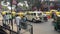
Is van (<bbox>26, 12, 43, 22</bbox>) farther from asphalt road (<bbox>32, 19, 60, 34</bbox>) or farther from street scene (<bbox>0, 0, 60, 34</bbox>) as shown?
asphalt road (<bbox>32, 19, 60, 34</bbox>)

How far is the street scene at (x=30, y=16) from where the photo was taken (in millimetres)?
3570

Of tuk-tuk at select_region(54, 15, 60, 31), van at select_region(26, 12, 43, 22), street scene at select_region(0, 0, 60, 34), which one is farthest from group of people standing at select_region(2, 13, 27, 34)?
tuk-tuk at select_region(54, 15, 60, 31)

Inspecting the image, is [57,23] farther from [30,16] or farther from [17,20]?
[17,20]

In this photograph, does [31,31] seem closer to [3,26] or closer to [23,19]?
[23,19]

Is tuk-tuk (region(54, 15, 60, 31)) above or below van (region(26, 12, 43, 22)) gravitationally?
below

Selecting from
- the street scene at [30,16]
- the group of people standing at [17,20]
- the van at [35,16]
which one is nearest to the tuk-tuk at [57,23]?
the street scene at [30,16]

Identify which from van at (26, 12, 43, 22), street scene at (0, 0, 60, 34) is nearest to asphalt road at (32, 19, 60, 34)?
street scene at (0, 0, 60, 34)

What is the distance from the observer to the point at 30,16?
360 cm

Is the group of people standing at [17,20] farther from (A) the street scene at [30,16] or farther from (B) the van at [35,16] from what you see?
Answer: (B) the van at [35,16]

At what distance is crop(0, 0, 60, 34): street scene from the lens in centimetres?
357

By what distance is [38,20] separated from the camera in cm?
360

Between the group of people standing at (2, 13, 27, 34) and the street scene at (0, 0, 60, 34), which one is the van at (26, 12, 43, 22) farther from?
the group of people standing at (2, 13, 27, 34)

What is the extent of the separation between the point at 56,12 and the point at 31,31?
603 mm

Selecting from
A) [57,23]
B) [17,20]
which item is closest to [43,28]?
[57,23]
